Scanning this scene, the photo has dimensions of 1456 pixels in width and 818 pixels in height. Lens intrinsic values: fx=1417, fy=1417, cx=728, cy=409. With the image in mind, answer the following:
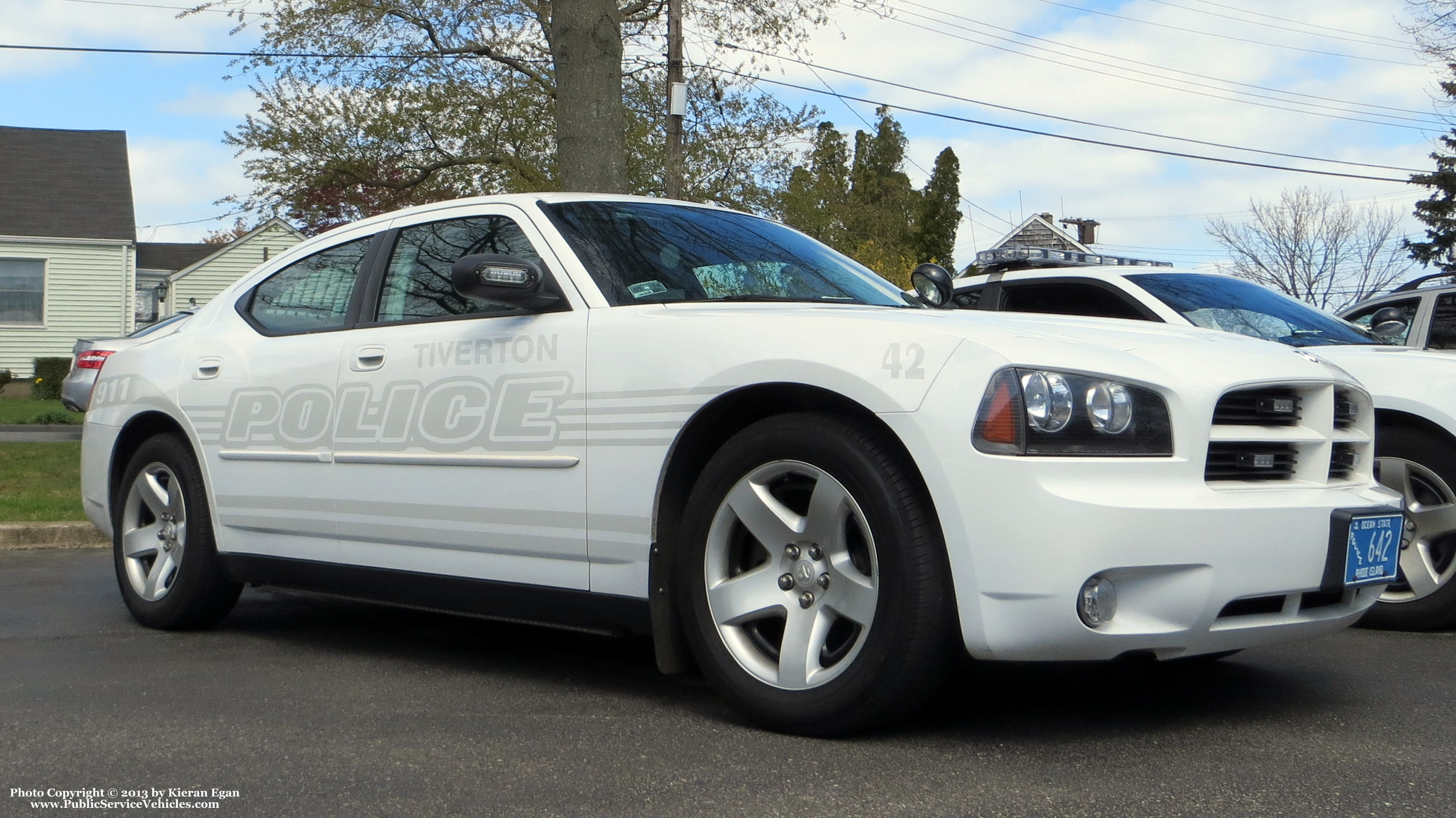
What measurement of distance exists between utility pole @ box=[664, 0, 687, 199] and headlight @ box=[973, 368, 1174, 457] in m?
11.9

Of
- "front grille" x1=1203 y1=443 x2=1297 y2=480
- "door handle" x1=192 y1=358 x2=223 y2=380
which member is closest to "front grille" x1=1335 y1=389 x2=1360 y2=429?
"front grille" x1=1203 y1=443 x2=1297 y2=480

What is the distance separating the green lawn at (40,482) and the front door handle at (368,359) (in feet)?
13.4

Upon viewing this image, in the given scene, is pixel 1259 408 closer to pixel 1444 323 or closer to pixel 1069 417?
pixel 1069 417

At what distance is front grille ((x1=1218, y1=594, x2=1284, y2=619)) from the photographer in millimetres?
3400

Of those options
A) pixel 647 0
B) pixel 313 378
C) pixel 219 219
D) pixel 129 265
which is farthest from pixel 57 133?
pixel 313 378

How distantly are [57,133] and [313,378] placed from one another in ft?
112

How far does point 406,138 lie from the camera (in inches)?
934

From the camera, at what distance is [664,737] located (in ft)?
11.9

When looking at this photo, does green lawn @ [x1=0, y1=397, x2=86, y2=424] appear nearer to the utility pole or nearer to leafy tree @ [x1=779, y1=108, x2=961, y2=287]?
the utility pole

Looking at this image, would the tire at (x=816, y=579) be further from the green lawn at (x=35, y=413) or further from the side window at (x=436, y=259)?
the green lawn at (x=35, y=413)

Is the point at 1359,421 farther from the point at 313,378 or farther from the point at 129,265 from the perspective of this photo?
the point at 129,265

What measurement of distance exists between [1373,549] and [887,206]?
60424mm

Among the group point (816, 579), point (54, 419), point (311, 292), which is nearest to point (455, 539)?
point (816, 579)

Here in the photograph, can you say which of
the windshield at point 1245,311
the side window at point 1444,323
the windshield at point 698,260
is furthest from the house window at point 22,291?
the windshield at point 698,260
